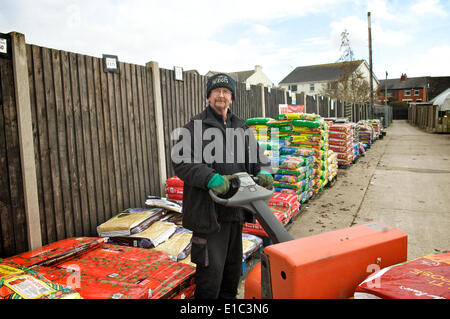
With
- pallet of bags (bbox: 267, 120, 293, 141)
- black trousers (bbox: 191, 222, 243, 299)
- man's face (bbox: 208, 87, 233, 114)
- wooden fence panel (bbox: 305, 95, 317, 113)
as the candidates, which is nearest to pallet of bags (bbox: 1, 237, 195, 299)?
black trousers (bbox: 191, 222, 243, 299)

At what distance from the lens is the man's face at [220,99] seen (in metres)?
A: 2.47

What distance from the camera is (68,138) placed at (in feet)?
11.6

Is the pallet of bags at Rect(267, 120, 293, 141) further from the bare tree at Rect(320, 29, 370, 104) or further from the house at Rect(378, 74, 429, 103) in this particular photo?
the house at Rect(378, 74, 429, 103)

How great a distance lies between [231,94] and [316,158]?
178 inches

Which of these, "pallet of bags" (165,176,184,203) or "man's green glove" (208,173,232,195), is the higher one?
"man's green glove" (208,173,232,195)

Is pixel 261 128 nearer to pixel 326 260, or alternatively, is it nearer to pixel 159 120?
pixel 159 120

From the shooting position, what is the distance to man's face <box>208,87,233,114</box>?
2.47m

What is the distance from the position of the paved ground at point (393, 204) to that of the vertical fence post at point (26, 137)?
89.3 inches

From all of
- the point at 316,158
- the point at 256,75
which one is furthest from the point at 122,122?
the point at 256,75

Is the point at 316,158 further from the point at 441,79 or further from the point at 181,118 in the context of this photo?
the point at 441,79

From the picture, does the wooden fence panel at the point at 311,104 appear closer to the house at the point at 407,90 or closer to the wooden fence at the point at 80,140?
the wooden fence at the point at 80,140

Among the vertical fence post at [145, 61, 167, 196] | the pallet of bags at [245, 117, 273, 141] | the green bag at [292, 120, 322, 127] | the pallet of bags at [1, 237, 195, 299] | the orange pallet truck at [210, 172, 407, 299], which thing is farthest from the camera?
the green bag at [292, 120, 322, 127]

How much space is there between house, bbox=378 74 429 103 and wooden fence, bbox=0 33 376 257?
69.7 metres

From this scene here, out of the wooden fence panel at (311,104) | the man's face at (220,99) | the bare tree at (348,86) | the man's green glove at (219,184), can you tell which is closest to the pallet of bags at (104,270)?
the man's green glove at (219,184)
